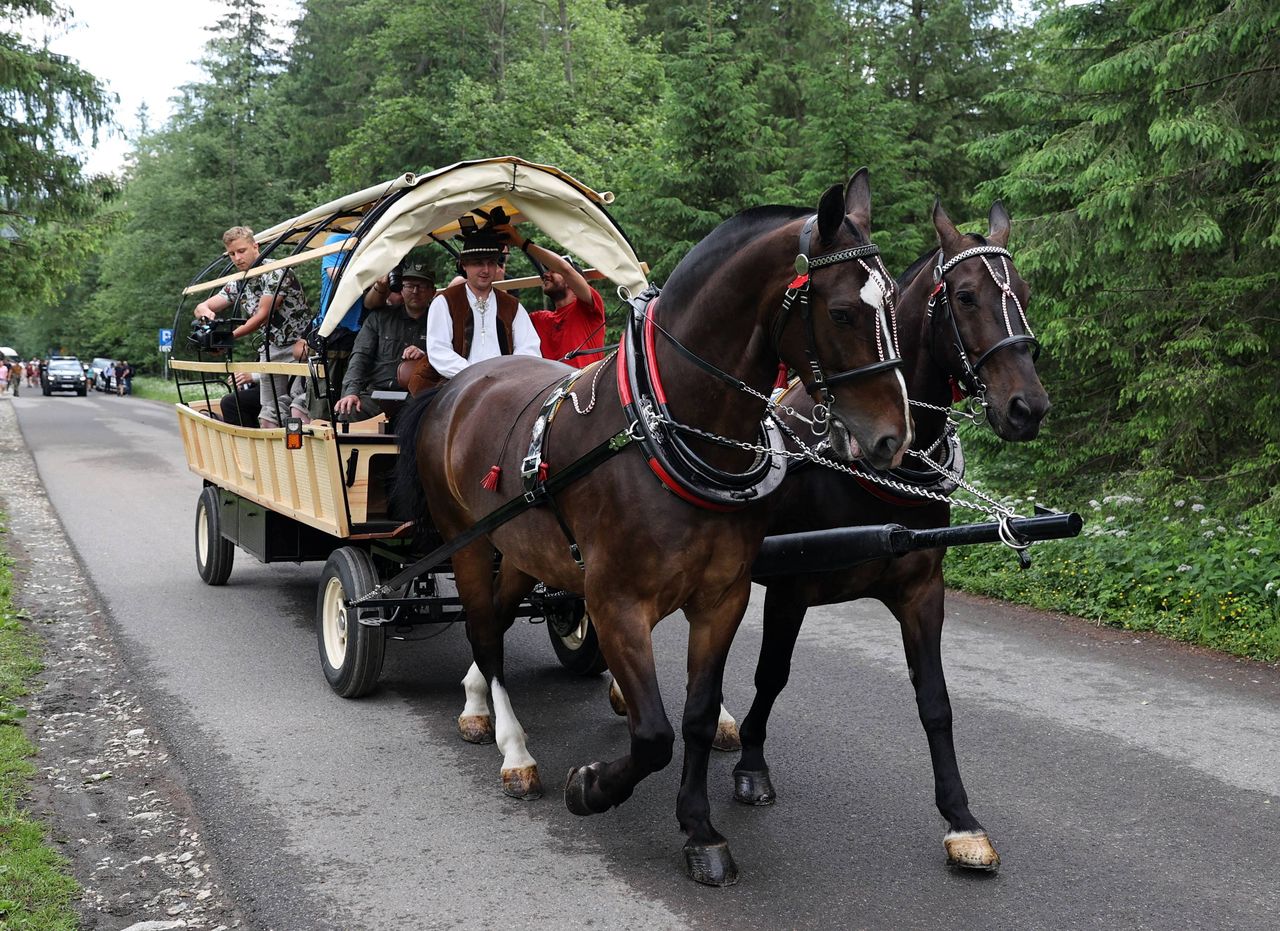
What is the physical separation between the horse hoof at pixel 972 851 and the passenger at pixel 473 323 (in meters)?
3.38

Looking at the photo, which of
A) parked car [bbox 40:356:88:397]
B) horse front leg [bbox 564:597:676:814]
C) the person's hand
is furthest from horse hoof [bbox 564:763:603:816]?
parked car [bbox 40:356:88:397]

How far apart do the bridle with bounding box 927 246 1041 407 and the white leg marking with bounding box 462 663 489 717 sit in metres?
2.79

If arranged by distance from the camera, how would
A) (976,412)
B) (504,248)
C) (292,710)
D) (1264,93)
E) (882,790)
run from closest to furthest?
1. (976,412)
2. (882,790)
3. (292,710)
4. (504,248)
5. (1264,93)

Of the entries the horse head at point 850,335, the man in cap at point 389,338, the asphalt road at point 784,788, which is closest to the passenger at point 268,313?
the man in cap at point 389,338

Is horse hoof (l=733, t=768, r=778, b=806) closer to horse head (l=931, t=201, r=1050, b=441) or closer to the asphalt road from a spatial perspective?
the asphalt road

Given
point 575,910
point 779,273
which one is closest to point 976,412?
point 779,273

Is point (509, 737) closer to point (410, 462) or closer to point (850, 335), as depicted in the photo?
point (410, 462)

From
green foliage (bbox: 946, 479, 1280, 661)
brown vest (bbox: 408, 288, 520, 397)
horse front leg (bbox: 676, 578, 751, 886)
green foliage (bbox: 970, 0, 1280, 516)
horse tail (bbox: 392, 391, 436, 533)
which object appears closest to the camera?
horse front leg (bbox: 676, 578, 751, 886)

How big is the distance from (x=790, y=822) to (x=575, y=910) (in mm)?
1082

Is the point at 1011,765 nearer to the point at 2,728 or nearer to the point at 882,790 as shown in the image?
the point at 882,790

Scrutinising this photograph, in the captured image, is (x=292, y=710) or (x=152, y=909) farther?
(x=292, y=710)

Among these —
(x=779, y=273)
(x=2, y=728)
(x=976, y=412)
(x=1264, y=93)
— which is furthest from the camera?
(x=1264, y=93)

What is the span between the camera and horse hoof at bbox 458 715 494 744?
546cm

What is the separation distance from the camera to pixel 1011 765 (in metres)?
5.02
